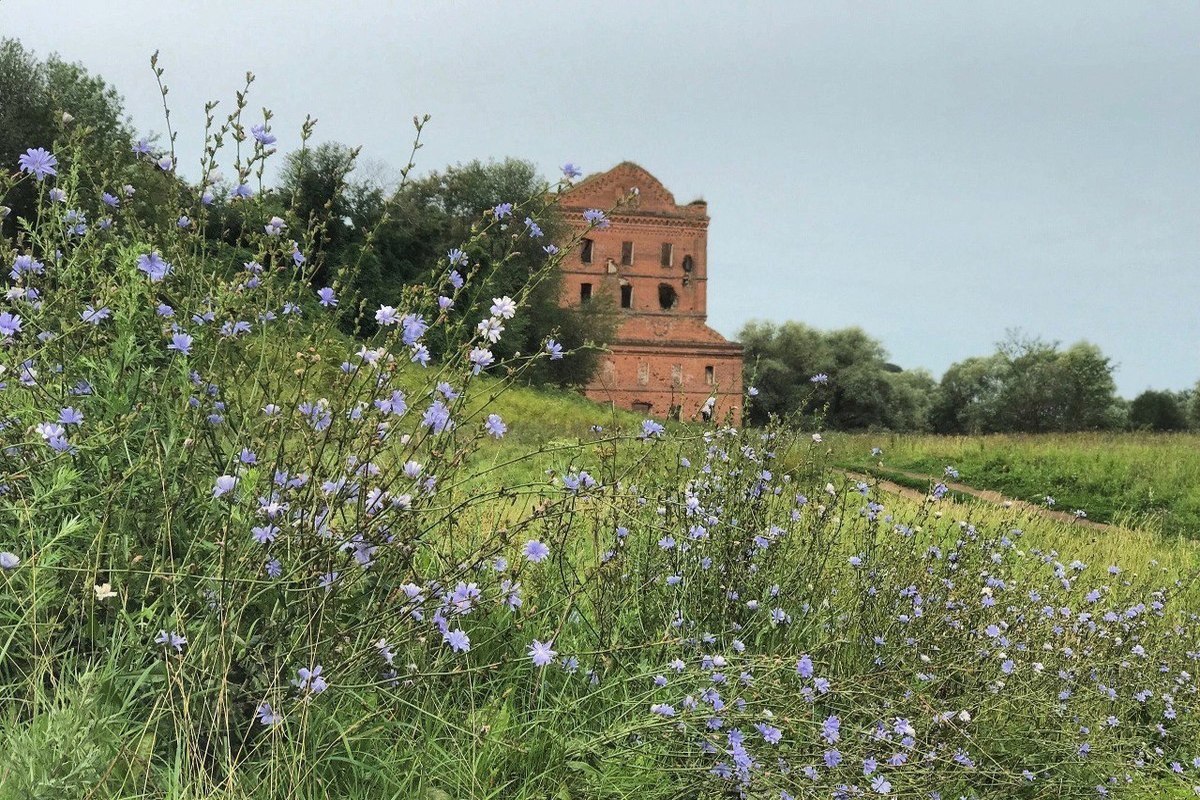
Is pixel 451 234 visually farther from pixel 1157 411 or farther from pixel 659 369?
pixel 1157 411

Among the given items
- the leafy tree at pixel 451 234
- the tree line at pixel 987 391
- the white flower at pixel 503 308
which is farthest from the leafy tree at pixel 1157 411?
the white flower at pixel 503 308

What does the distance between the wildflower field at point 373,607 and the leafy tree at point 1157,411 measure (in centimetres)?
5688

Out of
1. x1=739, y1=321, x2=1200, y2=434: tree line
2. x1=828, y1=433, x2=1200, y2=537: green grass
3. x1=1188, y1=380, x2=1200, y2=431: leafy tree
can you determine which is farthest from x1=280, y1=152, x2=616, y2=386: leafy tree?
x1=1188, y1=380, x2=1200, y2=431: leafy tree

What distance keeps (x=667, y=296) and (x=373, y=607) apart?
4112 cm

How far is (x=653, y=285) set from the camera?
4272 cm

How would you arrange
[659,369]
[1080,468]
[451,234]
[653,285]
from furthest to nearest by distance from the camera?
[653,285]
[659,369]
[451,234]
[1080,468]

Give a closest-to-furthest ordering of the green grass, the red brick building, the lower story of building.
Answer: the green grass → the lower story of building → the red brick building

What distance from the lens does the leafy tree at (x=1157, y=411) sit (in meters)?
52.7

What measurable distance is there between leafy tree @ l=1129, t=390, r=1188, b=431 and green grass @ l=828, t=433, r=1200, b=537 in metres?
37.5

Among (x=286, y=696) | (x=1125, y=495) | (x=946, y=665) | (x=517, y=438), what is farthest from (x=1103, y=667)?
(x=1125, y=495)

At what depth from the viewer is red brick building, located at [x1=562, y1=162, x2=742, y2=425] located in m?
41.0

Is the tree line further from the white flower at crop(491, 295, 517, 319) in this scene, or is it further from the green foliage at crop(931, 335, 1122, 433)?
the white flower at crop(491, 295, 517, 319)

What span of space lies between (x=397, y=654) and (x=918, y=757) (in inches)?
71.9

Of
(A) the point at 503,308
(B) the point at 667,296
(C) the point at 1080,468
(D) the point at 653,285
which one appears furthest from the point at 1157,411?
(A) the point at 503,308
